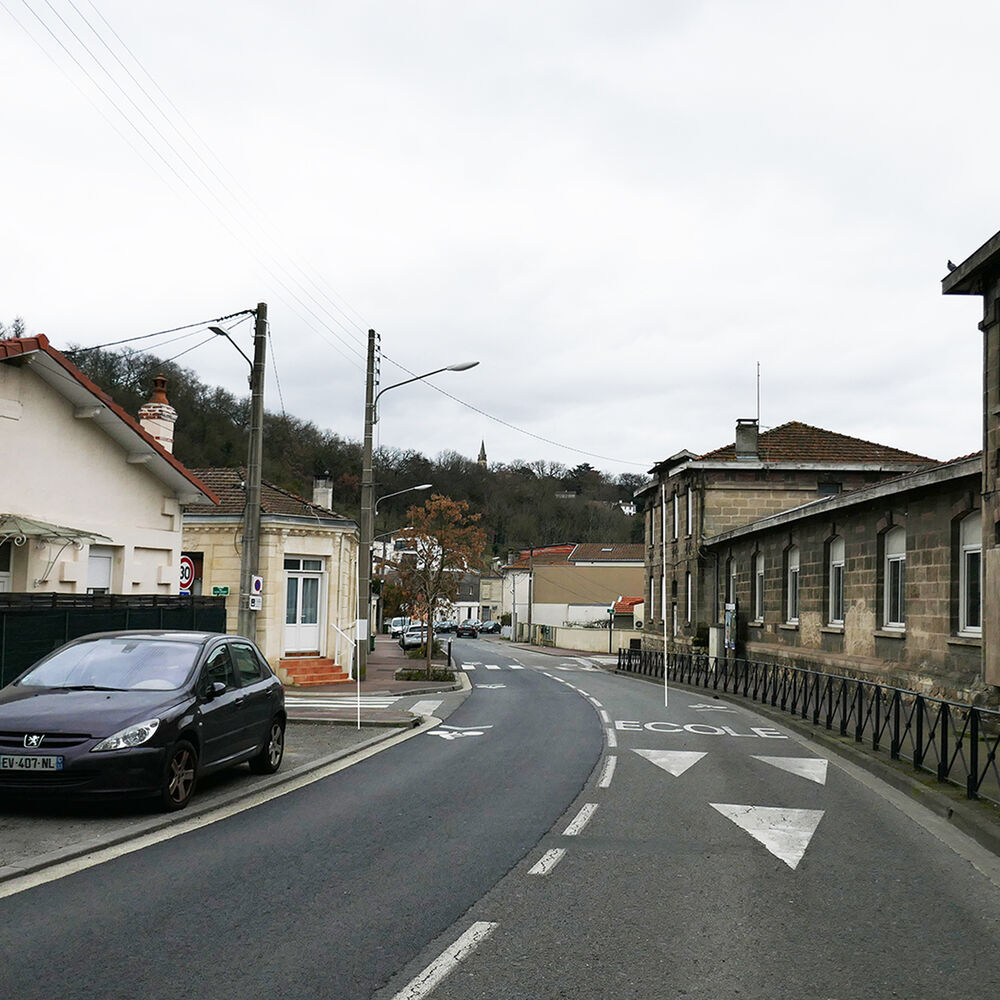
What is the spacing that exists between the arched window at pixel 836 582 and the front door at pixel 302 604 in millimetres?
12946

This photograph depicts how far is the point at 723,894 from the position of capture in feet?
21.4

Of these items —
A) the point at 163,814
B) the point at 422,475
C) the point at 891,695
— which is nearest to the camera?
the point at 163,814

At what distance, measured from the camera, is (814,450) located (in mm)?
40688

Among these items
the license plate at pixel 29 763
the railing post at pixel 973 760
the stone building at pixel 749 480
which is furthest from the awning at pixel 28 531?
the stone building at pixel 749 480

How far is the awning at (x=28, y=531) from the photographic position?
15703mm

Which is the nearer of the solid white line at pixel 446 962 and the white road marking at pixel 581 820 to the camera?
the solid white line at pixel 446 962

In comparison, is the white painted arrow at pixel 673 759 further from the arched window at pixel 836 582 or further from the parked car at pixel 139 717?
the arched window at pixel 836 582

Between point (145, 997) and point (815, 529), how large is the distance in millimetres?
23096

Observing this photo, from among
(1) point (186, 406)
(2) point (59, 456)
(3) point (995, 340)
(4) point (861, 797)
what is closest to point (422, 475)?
(1) point (186, 406)

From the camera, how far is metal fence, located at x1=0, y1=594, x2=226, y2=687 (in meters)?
13.8

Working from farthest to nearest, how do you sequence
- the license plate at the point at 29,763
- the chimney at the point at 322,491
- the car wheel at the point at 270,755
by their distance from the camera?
1. the chimney at the point at 322,491
2. the car wheel at the point at 270,755
3. the license plate at the point at 29,763

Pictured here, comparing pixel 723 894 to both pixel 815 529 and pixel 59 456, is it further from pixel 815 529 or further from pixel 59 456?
pixel 815 529

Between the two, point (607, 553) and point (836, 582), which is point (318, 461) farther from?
point (607, 553)

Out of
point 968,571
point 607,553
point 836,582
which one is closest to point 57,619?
point 968,571
